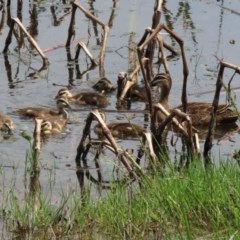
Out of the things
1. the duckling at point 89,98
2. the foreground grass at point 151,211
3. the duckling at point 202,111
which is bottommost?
the duckling at point 89,98

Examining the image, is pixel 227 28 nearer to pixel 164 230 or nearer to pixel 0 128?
pixel 0 128

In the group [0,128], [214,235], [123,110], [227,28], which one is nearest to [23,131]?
[0,128]

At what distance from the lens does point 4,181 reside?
6.43 m

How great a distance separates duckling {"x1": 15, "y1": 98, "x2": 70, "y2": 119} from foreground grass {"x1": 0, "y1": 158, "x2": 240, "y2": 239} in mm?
2589

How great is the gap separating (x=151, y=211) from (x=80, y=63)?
195 inches

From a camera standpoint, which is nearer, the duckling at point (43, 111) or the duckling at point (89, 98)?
the duckling at point (43, 111)

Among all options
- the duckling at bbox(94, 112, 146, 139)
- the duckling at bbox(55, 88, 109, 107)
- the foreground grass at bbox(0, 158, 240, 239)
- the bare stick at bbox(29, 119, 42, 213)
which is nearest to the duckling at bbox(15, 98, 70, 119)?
the duckling at bbox(55, 88, 109, 107)

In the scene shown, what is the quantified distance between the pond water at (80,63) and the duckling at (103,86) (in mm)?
89

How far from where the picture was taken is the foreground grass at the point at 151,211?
200 inches

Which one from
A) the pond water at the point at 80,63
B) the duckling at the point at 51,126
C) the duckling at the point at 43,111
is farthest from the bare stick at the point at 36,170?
the duckling at the point at 43,111

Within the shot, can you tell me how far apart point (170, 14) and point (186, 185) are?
672cm

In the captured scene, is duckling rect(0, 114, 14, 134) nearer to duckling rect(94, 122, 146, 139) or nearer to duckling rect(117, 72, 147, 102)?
duckling rect(94, 122, 146, 139)

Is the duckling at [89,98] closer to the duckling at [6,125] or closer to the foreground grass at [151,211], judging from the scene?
the duckling at [6,125]

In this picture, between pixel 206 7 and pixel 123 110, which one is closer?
pixel 123 110
